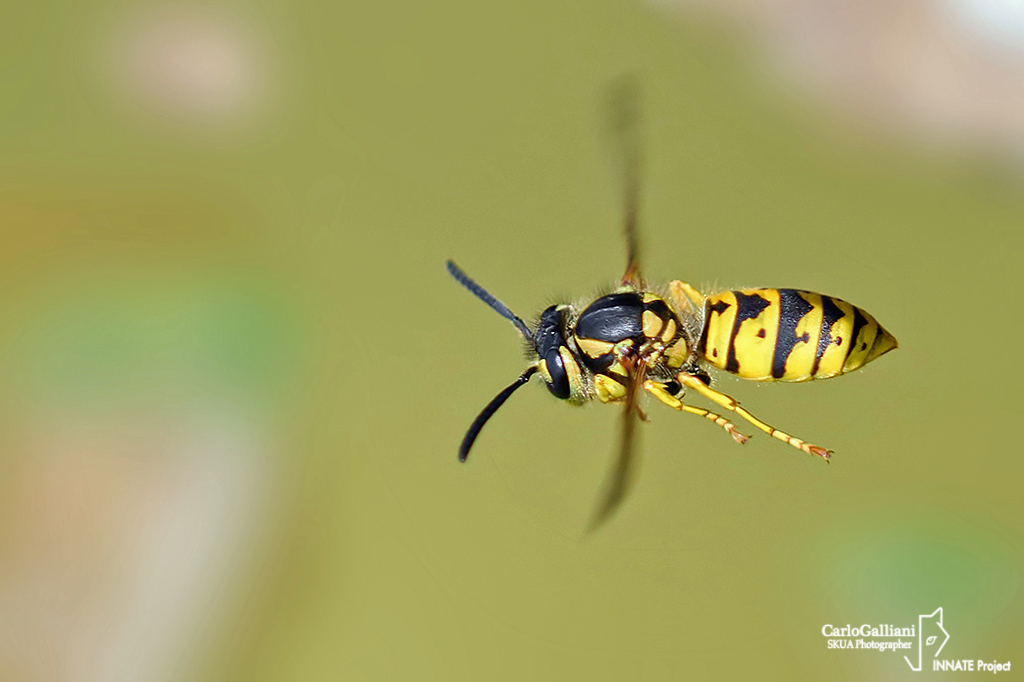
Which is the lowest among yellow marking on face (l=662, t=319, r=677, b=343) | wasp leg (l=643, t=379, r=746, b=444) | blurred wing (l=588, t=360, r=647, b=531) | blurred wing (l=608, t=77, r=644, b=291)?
blurred wing (l=588, t=360, r=647, b=531)

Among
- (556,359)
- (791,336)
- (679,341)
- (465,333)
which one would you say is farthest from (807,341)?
(465,333)

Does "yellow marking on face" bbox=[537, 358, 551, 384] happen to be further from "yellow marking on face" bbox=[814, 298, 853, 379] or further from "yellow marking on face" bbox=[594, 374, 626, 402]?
"yellow marking on face" bbox=[814, 298, 853, 379]

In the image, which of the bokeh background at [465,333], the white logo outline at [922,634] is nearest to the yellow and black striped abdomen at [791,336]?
the bokeh background at [465,333]

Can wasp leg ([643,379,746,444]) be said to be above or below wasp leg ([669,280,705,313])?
below

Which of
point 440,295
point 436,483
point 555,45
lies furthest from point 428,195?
point 436,483

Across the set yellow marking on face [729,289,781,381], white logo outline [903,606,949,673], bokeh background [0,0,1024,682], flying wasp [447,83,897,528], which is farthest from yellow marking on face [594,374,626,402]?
white logo outline [903,606,949,673]

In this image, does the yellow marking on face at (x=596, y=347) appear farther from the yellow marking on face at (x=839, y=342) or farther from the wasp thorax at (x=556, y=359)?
the yellow marking on face at (x=839, y=342)

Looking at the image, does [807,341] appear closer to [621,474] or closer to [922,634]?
[621,474]
